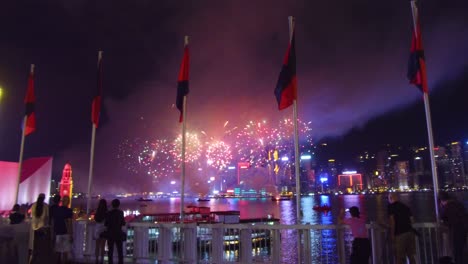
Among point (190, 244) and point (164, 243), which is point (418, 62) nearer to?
point (190, 244)

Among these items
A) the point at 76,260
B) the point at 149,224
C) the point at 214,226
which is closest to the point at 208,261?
the point at 214,226

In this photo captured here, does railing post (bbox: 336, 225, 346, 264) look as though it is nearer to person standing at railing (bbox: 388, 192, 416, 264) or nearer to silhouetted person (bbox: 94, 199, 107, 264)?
person standing at railing (bbox: 388, 192, 416, 264)

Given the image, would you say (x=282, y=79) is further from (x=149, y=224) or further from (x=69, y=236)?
(x=69, y=236)

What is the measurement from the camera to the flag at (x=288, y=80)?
13.1 metres

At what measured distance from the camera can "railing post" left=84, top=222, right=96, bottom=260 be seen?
44.4 ft

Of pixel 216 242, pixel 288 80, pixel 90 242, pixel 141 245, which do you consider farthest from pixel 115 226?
pixel 288 80

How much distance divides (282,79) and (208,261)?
638cm

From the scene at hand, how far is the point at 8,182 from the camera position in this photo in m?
22.1

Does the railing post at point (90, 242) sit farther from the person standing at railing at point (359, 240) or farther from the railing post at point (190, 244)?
the person standing at railing at point (359, 240)

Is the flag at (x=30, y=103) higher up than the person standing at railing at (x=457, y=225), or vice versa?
the flag at (x=30, y=103)

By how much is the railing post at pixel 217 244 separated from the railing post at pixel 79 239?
17.1 feet

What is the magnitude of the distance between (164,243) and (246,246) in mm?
2767

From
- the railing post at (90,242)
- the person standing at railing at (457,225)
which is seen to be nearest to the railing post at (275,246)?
the person standing at railing at (457,225)

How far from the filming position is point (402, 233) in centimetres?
969
